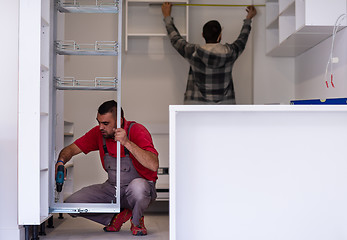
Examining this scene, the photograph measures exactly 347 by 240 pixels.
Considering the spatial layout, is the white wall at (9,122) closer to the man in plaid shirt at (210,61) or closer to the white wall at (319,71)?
the man in plaid shirt at (210,61)

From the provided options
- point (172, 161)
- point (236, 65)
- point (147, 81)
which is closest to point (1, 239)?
point (172, 161)

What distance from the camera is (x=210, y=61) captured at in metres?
4.39

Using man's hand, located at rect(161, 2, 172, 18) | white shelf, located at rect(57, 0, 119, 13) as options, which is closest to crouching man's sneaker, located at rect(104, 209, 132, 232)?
white shelf, located at rect(57, 0, 119, 13)

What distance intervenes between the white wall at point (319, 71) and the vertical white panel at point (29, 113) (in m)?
2.10

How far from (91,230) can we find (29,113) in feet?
3.54

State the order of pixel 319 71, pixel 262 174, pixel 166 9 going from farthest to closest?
pixel 166 9 < pixel 319 71 < pixel 262 174

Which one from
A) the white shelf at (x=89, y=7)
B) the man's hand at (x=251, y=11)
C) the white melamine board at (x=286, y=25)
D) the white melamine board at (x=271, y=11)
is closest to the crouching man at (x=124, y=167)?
the white shelf at (x=89, y=7)

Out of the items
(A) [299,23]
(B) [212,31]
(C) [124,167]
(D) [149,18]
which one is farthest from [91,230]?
(D) [149,18]

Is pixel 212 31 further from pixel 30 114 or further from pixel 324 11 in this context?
pixel 30 114

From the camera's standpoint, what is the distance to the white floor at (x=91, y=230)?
329 centimetres

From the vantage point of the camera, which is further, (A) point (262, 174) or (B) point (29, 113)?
(B) point (29, 113)

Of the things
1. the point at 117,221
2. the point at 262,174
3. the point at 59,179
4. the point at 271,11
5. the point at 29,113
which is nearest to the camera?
the point at 262,174


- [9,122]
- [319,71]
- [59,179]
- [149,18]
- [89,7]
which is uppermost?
[149,18]

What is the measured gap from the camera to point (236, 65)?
513cm
